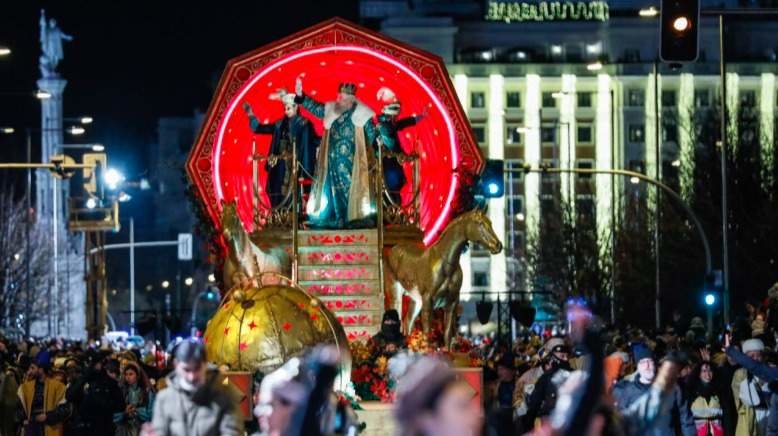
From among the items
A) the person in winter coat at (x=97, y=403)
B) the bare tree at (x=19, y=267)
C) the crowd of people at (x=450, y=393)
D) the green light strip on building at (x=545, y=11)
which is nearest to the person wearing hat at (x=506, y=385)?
the crowd of people at (x=450, y=393)

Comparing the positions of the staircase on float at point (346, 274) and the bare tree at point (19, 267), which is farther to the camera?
the bare tree at point (19, 267)

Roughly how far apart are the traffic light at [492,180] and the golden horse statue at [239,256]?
5211 mm

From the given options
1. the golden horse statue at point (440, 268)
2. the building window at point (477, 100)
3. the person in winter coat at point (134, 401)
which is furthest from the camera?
the building window at point (477, 100)

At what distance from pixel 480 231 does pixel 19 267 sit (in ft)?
160

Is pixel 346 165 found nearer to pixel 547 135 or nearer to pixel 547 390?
pixel 547 390

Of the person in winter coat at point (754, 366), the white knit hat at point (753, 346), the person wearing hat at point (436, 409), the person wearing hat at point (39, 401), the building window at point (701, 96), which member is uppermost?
the building window at point (701, 96)

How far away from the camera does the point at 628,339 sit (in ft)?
116

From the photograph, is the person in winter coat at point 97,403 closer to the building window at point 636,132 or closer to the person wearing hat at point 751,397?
the person wearing hat at point 751,397

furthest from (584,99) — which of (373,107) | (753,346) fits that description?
(753,346)

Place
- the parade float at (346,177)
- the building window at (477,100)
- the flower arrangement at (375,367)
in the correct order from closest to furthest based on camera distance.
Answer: the flower arrangement at (375,367) → the parade float at (346,177) → the building window at (477,100)

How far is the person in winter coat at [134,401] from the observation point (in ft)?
84.2

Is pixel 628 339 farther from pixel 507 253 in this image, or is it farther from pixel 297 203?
pixel 507 253

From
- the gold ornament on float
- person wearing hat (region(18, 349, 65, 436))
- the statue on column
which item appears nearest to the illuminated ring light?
person wearing hat (region(18, 349, 65, 436))

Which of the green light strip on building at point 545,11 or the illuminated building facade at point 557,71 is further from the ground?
the green light strip on building at point 545,11
